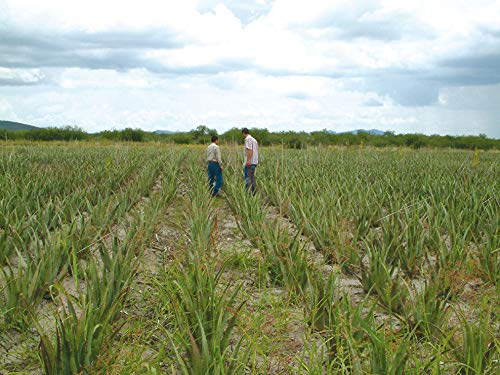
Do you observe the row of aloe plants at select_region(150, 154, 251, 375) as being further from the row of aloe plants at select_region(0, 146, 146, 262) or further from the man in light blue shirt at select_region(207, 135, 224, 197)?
the man in light blue shirt at select_region(207, 135, 224, 197)

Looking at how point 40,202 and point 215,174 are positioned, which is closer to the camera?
point 40,202

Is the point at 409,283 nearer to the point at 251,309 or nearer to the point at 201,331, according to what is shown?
the point at 251,309

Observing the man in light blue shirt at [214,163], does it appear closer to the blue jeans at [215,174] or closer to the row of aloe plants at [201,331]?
the blue jeans at [215,174]

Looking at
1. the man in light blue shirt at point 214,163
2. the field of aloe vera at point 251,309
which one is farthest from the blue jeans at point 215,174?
the field of aloe vera at point 251,309

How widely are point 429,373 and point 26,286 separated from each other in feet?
8.34

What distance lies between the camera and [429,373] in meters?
2.62

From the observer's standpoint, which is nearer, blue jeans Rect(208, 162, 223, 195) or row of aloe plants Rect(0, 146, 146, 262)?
row of aloe plants Rect(0, 146, 146, 262)

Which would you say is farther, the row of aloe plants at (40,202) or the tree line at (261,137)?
the tree line at (261,137)

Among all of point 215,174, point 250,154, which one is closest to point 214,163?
point 215,174

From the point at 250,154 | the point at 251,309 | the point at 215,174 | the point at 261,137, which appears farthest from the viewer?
the point at 261,137

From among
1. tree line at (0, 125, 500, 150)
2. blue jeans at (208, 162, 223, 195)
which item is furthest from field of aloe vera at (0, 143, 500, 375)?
tree line at (0, 125, 500, 150)

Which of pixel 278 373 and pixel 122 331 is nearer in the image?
pixel 278 373

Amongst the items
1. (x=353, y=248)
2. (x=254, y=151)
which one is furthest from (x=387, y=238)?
(x=254, y=151)

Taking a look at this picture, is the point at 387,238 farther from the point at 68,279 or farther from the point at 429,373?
the point at 68,279
